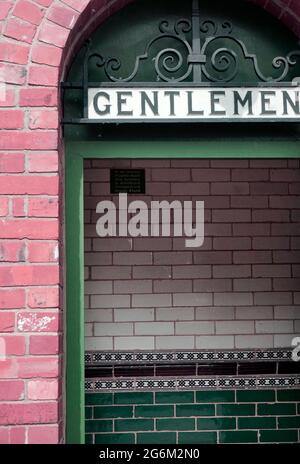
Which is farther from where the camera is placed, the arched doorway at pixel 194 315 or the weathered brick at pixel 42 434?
the arched doorway at pixel 194 315

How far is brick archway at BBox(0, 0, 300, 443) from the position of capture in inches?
120

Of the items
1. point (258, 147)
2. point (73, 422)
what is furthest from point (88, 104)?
point (73, 422)

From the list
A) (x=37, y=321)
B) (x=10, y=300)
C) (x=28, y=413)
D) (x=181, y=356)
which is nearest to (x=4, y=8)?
(x=10, y=300)

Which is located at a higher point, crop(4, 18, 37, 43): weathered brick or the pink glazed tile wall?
crop(4, 18, 37, 43): weathered brick

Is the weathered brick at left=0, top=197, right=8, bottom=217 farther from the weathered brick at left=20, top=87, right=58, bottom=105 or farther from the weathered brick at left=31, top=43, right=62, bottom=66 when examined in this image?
the weathered brick at left=31, top=43, right=62, bottom=66

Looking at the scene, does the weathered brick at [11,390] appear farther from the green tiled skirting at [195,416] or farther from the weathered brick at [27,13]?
the green tiled skirting at [195,416]

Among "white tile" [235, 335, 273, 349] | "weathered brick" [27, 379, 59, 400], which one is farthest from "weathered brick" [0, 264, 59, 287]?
"white tile" [235, 335, 273, 349]

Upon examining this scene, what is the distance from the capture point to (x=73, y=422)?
3.35 metres

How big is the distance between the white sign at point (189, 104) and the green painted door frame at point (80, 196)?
135 millimetres

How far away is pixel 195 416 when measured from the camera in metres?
5.57

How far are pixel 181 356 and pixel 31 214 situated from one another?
9.12 ft

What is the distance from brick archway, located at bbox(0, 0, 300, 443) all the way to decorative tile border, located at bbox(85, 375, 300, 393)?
2.38 metres

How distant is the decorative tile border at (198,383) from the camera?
5.55 metres

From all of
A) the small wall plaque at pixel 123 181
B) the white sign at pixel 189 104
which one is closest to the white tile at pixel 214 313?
the small wall plaque at pixel 123 181
